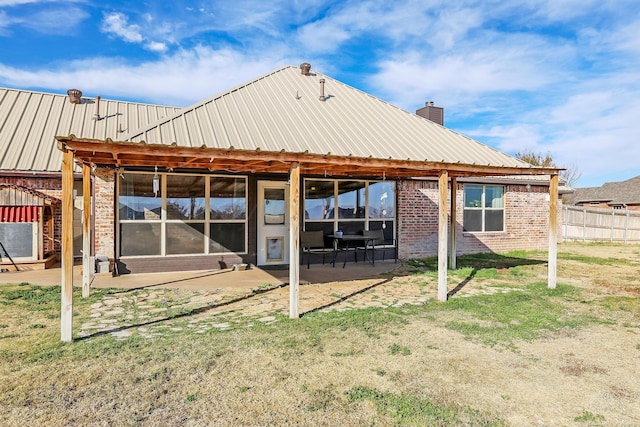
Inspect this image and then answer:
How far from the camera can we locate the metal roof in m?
6.44

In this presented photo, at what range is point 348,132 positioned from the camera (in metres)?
7.94

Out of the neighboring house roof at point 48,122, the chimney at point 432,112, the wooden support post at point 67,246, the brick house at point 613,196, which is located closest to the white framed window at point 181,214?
the neighboring house roof at point 48,122

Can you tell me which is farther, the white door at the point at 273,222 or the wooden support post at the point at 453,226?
the white door at the point at 273,222

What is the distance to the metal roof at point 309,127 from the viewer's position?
6441 millimetres

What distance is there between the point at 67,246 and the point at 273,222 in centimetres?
590

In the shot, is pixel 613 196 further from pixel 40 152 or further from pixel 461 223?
pixel 40 152

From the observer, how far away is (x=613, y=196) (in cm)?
3688

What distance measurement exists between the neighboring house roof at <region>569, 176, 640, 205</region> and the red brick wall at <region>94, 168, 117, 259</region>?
130 feet

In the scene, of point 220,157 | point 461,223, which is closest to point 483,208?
point 461,223

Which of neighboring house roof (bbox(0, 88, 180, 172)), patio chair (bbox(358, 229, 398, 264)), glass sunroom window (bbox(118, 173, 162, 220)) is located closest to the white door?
patio chair (bbox(358, 229, 398, 264))

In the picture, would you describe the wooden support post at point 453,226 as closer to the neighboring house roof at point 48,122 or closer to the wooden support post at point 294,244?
the wooden support post at point 294,244

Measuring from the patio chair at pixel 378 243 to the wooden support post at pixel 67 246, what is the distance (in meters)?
7.16

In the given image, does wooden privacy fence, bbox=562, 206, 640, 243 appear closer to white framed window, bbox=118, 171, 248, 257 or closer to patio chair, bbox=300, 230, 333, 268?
patio chair, bbox=300, 230, 333, 268

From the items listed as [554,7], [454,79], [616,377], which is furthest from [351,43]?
[616,377]
